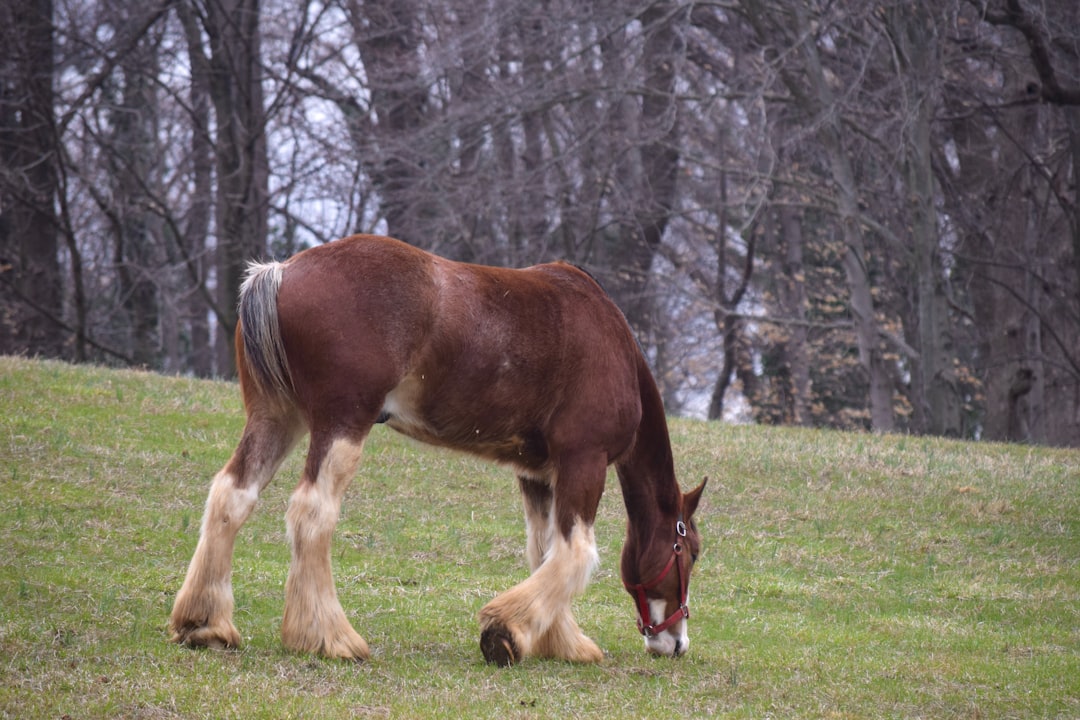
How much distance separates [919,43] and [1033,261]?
18.2 ft

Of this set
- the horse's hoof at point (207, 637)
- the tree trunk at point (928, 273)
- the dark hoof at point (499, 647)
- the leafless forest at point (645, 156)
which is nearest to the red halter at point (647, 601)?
the dark hoof at point (499, 647)

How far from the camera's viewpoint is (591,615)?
25.4 feet

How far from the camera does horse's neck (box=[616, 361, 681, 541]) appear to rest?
674 cm

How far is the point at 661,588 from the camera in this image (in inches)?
260

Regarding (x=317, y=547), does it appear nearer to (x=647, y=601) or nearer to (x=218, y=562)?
(x=218, y=562)

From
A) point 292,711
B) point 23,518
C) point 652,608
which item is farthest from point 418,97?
point 292,711

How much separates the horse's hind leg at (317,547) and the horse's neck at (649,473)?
1.80 metres

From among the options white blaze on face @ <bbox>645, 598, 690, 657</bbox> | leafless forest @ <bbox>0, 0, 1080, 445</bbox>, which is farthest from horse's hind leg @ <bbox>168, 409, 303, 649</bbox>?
leafless forest @ <bbox>0, 0, 1080, 445</bbox>

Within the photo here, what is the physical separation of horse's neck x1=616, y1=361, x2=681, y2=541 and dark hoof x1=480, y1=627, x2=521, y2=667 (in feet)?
3.72

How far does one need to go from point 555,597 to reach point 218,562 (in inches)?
63.8

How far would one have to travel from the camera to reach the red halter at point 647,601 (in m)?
6.58

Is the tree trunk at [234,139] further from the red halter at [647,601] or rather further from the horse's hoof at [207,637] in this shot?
the horse's hoof at [207,637]

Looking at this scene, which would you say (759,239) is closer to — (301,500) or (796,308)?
(796,308)

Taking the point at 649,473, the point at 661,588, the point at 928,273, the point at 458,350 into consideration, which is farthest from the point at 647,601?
the point at 928,273
